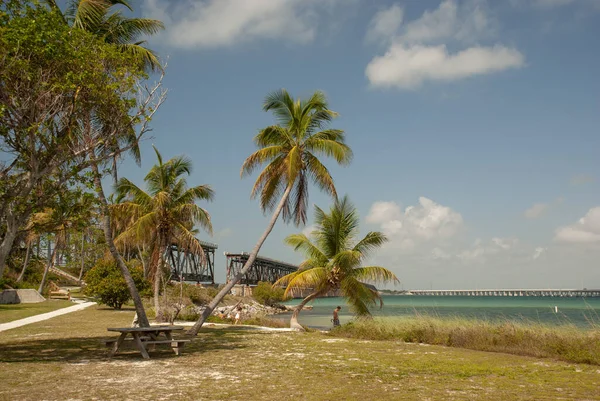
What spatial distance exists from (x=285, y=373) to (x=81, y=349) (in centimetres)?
672

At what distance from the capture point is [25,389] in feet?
26.6

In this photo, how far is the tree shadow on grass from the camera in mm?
11798

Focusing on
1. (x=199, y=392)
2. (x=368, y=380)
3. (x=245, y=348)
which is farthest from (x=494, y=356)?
(x=199, y=392)

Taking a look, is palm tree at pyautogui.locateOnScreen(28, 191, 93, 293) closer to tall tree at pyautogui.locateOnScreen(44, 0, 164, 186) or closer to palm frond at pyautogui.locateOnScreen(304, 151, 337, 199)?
tall tree at pyautogui.locateOnScreen(44, 0, 164, 186)

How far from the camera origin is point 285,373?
9938 mm

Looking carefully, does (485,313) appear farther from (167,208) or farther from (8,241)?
(8,241)

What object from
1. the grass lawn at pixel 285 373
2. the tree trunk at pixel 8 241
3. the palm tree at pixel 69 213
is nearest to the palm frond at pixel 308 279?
the grass lawn at pixel 285 373

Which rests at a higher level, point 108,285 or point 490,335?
point 108,285

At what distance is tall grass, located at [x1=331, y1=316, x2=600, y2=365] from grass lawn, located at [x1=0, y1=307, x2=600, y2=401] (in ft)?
2.06

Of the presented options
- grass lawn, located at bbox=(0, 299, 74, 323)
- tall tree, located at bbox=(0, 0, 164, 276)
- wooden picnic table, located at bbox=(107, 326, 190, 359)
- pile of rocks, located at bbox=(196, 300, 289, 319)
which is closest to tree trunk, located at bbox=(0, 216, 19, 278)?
tall tree, located at bbox=(0, 0, 164, 276)

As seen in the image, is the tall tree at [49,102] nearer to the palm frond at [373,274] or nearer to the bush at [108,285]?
the palm frond at [373,274]

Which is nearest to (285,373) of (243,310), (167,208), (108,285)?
(167,208)

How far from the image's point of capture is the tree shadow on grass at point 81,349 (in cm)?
1180

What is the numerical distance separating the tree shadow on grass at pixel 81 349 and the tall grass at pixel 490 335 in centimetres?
488
